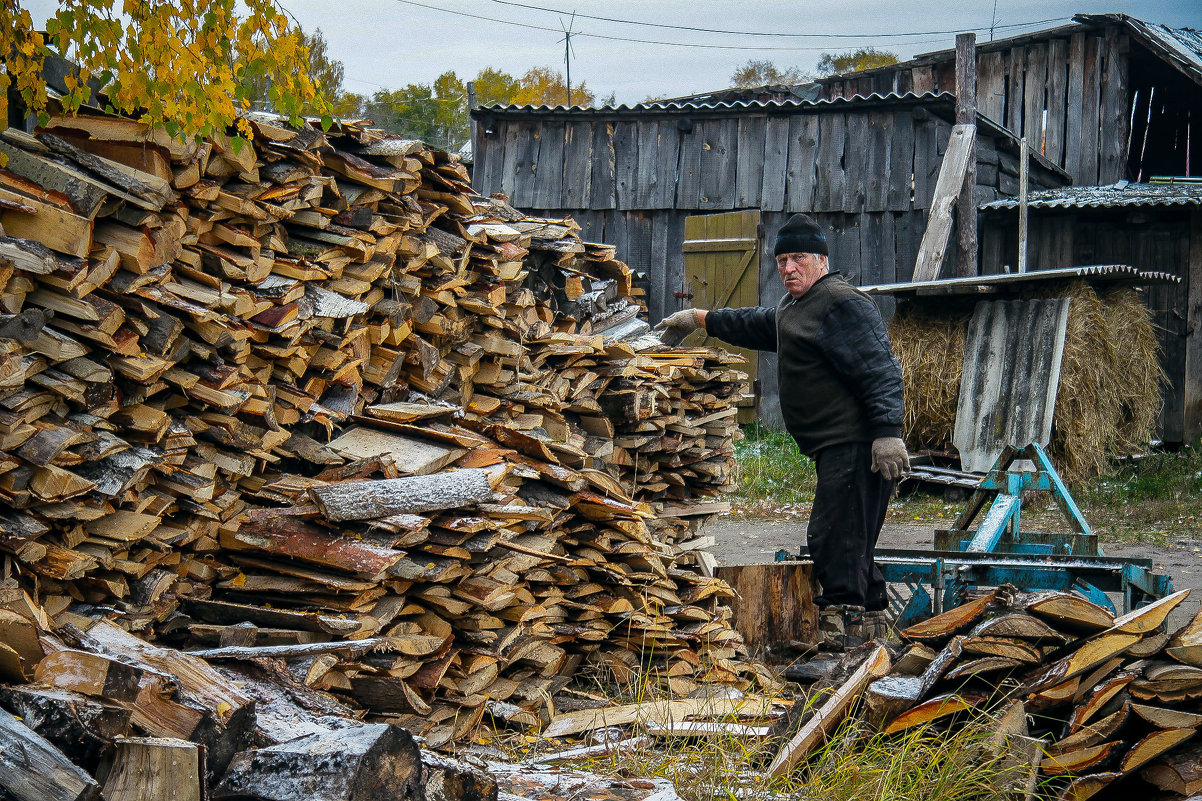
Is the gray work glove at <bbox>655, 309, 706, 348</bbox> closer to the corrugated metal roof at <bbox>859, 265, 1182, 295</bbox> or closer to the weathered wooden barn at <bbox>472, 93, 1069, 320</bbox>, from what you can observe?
the corrugated metal roof at <bbox>859, 265, 1182, 295</bbox>

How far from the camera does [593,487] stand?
471cm

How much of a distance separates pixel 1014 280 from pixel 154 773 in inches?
365

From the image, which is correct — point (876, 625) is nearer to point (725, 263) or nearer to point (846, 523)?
point (846, 523)

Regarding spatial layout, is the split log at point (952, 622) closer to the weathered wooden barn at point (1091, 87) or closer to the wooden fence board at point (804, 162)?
the wooden fence board at point (804, 162)

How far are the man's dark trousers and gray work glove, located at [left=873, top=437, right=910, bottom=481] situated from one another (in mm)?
172

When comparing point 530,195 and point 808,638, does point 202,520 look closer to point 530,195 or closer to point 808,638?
point 808,638

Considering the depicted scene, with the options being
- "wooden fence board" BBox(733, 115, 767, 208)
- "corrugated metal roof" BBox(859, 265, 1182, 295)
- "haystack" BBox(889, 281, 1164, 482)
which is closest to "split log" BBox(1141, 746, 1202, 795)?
"corrugated metal roof" BBox(859, 265, 1182, 295)

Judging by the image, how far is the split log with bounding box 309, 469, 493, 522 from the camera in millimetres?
3725

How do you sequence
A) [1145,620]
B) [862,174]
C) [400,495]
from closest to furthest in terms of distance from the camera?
[1145,620], [400,495], [862,174]

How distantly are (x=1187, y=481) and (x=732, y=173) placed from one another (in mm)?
6049

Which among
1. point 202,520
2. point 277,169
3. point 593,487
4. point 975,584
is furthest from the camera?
point 975,584

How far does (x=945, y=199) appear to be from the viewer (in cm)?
1146

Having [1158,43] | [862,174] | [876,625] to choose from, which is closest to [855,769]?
[876,625]

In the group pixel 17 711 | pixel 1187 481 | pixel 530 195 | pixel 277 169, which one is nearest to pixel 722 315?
pixel 277 169
